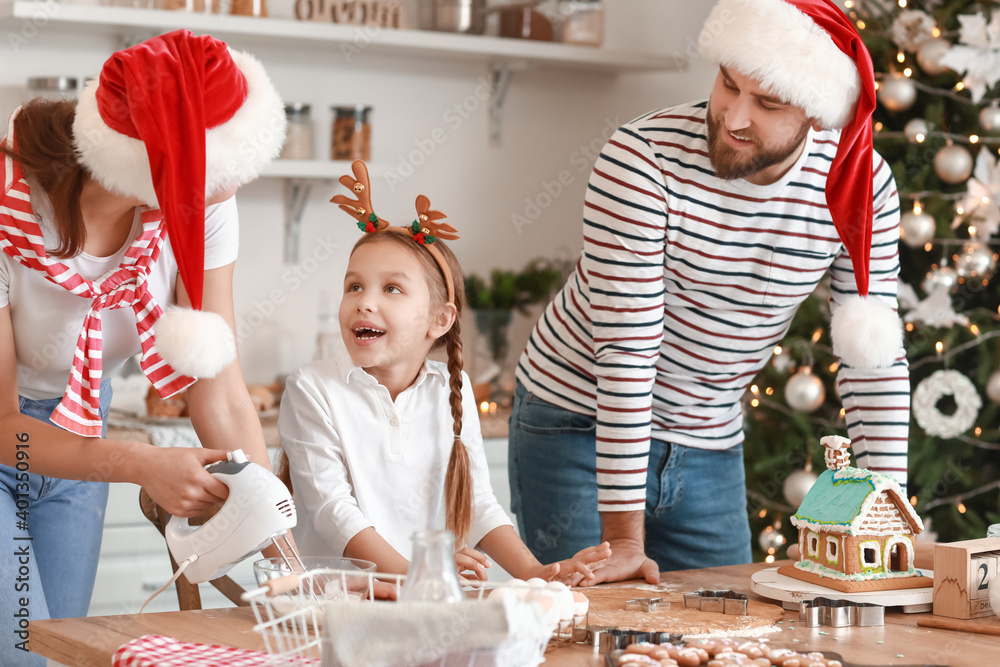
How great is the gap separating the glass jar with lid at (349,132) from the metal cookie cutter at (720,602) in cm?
192

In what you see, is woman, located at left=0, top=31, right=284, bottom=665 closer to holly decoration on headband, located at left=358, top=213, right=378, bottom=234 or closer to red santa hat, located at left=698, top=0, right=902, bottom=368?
holly decoration on headband, located at left=358, top=213, right=378, bottom=234

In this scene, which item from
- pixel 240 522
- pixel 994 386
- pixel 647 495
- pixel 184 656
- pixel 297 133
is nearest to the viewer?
pixel 184 656

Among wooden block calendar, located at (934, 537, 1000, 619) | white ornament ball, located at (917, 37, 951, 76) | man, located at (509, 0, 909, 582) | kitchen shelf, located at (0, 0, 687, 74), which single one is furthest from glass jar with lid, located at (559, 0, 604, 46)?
wooden block calendar, located at (934, 537, 1000, 619)

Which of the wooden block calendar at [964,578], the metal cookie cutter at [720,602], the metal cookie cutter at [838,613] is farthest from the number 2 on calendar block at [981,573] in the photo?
the metal cookie cutter at [720,602]

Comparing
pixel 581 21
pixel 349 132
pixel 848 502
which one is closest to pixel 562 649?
pixel 848 502

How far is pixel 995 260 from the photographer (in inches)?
100

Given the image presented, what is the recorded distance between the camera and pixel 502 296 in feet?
10.1

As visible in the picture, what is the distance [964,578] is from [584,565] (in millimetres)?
424

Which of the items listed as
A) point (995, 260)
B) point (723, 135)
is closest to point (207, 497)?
point (723, 135)

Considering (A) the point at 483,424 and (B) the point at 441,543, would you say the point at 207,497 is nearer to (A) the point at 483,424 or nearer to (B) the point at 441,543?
(B) the point at 441,543

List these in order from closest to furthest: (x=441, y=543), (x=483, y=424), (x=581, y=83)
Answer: (x=441, y=543) → (x=483, y=424) → (x=581, y=83)

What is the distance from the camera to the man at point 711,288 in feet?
4.52

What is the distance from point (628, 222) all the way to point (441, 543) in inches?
29.2

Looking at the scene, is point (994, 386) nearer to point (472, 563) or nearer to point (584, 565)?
point (584, 565)
